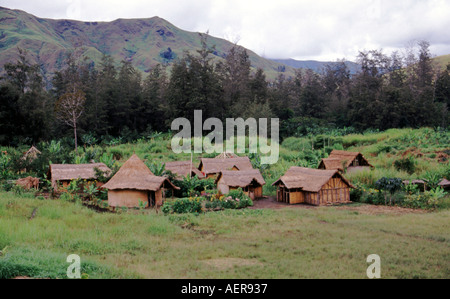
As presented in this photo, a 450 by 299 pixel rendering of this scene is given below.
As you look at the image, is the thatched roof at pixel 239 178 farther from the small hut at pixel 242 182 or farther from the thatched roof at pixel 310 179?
the thatched roof at pixel 310 179

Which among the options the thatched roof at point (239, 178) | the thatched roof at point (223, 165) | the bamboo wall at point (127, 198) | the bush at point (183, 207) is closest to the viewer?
the bush at point (183, 207)

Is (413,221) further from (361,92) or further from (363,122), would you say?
(361,92)

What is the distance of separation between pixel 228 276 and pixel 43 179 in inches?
701

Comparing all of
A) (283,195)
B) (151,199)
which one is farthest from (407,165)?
(151,199)

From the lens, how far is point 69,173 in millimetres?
22625

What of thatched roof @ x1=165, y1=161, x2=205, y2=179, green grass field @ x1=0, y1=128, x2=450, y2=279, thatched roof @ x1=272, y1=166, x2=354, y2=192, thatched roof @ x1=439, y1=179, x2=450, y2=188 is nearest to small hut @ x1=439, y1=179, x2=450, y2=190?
thatched roof @ x1=439, y1=179, x2=450, y2=188

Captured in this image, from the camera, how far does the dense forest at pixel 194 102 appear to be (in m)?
38.0

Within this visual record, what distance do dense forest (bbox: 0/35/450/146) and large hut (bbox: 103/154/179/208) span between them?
18711 mm

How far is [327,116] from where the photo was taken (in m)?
53.1

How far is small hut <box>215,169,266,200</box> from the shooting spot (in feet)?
70.5

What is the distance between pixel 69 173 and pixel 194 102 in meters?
23.1

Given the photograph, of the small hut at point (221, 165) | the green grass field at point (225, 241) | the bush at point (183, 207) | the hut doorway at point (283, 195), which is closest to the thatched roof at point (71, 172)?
the green grass field at point (225, 241)

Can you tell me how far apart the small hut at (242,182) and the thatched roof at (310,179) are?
1341 mm
